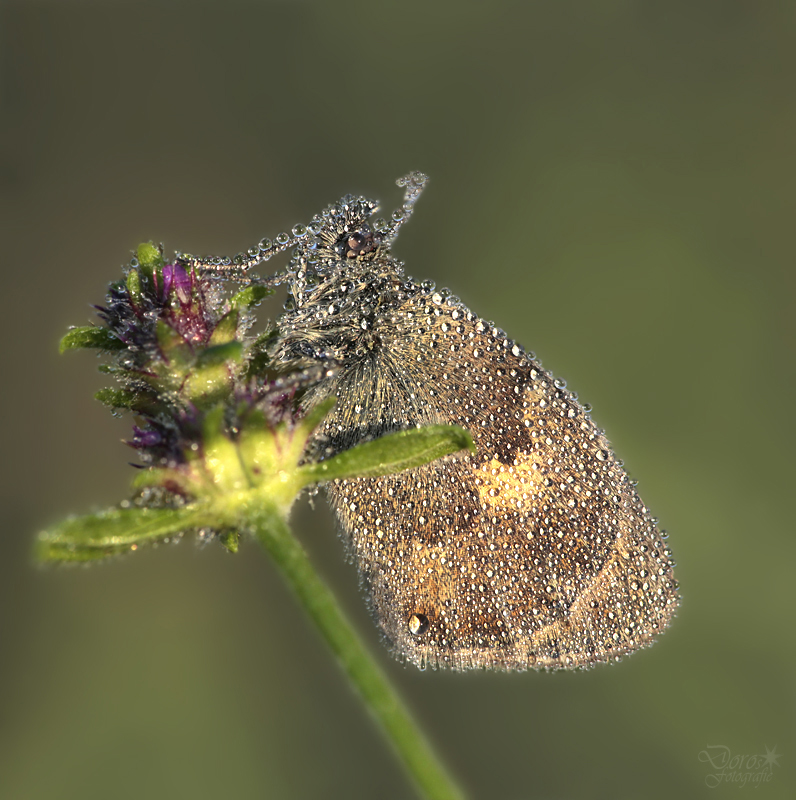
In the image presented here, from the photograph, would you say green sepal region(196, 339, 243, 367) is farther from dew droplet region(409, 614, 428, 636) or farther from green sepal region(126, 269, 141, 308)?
dew droplet region(409, 614, 428, 636)

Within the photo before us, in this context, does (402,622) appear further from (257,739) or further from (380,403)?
(257,739)

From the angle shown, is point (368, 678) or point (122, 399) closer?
point (368, 678)

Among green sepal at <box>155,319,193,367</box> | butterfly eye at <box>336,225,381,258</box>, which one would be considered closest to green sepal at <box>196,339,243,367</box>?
green sepal at <box>155,319,193,367</box>

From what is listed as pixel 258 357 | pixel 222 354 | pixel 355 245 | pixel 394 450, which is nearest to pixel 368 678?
pixel 394 450

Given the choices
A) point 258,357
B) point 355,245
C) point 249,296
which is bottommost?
point 258,357

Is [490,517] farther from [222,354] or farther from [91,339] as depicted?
[91,339]
